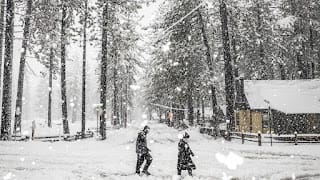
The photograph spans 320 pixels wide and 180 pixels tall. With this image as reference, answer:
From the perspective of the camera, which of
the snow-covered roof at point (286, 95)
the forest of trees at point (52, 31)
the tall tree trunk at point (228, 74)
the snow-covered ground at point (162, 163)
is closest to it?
the snow-covered ground at point (162, 163)

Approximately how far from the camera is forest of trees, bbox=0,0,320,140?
24.8m

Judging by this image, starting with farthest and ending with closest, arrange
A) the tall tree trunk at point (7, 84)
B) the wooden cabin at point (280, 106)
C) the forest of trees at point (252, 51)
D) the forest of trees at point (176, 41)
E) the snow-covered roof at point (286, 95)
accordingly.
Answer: the forest of trees at point (252, 51)
the wooden cabin at point (280, 106)
the snow-covered roof at point (286, 95)
the forest of trees at point (176, 41)
the tall tree trunk at point (7, 84)

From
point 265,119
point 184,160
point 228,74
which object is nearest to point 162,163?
point 184,160

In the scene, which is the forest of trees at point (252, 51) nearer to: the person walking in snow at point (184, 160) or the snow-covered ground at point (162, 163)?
the snow-covered ground at point (162, 163)

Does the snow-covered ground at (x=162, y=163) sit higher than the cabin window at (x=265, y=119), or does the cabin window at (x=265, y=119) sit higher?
the cabin window at (x=265, y=119)

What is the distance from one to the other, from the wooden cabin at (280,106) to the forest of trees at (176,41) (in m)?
2.37

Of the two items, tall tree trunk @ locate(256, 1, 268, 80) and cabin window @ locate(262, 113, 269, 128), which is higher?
tall tree trunk @ locate(256, 1, 268, 80)

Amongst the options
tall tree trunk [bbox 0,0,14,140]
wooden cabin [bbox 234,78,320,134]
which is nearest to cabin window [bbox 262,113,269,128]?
wooden cabin [bbox 234,78,320,134]

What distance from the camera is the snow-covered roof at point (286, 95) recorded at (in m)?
30.9

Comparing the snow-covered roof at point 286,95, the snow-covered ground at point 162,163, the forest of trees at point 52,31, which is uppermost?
the forest of trees at point 52,31

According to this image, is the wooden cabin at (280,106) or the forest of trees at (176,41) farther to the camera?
the wooden cabin at (280,106)

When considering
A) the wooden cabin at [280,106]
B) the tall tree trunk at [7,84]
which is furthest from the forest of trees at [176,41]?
the wooden cabin at [280,106]

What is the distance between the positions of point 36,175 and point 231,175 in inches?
276

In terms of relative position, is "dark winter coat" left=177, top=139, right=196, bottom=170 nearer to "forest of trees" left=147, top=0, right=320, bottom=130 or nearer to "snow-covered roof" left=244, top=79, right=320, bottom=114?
"snow-covered roof" left=244, top=79, right=320, bottom=114
